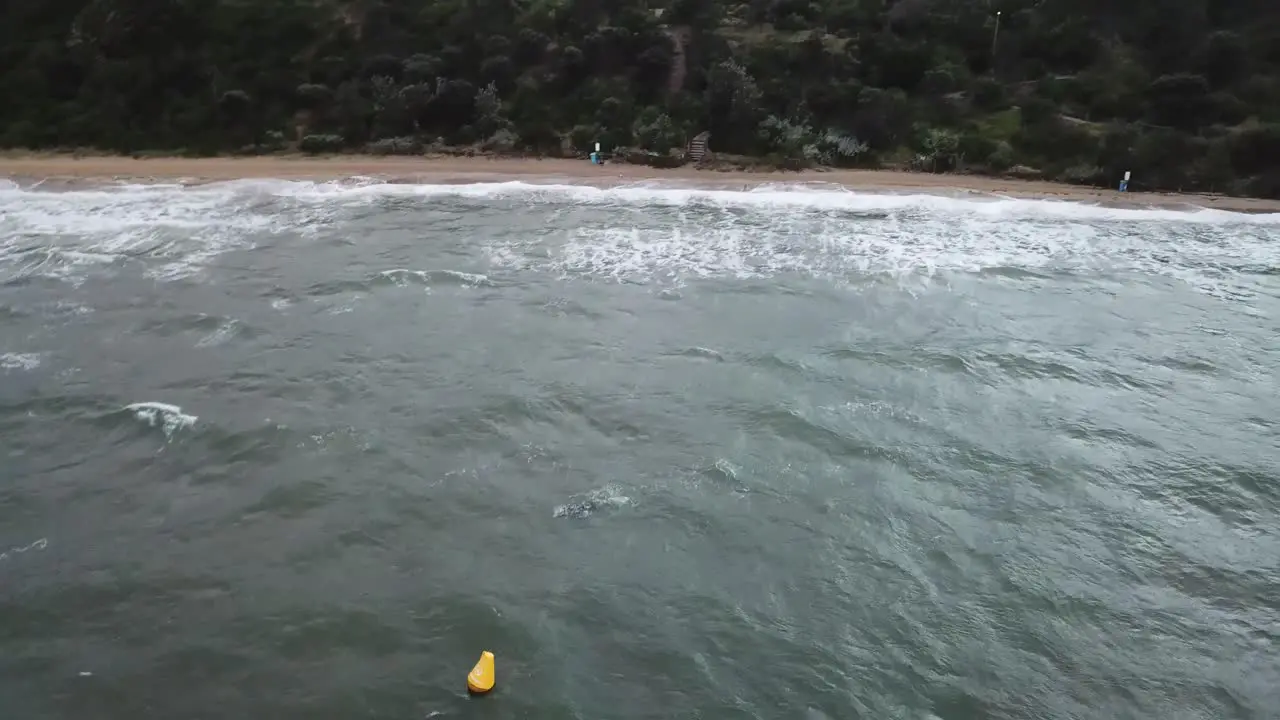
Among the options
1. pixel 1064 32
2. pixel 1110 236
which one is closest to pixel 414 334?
pixel 1110 236

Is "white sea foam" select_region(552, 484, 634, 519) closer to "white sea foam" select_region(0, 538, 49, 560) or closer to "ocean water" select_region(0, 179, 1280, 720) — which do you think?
"ocean water" select_region(0, 179, 1280, 720)

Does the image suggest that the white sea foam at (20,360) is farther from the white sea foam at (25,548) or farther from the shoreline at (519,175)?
the shoreline at (519,175)

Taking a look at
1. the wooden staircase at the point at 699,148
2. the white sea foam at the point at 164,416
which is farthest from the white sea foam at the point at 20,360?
the wooden staircase at the point at 699,148

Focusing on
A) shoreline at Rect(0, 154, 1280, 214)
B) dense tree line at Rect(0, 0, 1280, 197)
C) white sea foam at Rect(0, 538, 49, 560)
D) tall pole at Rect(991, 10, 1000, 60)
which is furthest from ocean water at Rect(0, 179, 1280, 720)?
tall pole at Rect(991, 10, 1000, 60)

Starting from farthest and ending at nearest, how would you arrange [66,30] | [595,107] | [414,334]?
[66,30] → [595,107] → [414,334]

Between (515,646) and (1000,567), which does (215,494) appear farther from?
(1000,567)
